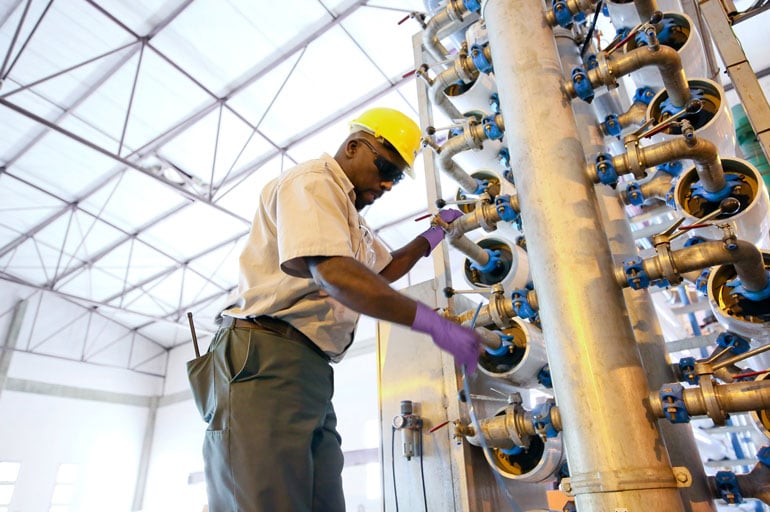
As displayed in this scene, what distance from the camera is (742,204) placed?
1.33 meters

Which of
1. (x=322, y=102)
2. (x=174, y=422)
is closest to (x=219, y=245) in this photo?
(x=322, y=102)

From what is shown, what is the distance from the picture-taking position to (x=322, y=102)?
22.0ft

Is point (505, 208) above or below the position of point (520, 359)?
above

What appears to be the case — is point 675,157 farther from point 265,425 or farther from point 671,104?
point 265,425

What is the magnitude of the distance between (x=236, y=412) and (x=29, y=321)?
41.0ft

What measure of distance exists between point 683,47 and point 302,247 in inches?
50.3

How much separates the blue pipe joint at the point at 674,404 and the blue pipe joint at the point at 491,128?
89cm

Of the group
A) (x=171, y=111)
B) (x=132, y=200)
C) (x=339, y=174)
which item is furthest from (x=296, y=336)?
(x=132, y=200)

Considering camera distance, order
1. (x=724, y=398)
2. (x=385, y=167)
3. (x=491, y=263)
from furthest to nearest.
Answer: (x=491, y=263) → (x=385, y=167) → (x=724, y=398)

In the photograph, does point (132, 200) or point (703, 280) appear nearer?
point (703, 280)

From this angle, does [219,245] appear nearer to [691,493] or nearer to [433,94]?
[433,94]

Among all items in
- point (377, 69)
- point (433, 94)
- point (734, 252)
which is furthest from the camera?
point (377, 69)

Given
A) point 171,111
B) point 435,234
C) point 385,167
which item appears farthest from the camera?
point 171,111

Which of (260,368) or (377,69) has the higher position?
(377,69)
